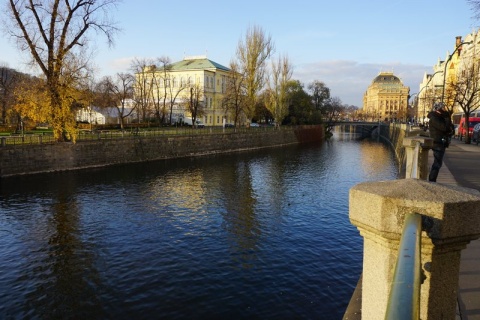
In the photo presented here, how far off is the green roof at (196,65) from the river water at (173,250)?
173 ft

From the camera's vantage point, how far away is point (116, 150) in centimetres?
3825

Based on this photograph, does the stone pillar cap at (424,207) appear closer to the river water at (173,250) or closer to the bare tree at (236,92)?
the river water at (173,250)

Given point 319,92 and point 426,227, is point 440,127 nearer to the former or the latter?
Answer: point 426,227

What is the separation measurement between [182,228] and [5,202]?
37.9ft

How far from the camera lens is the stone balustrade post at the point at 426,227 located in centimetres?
235

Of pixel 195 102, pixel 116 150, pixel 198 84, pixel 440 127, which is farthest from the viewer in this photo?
pixel 198 84

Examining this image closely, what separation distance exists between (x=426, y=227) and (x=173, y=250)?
13.4m

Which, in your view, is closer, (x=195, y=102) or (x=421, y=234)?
(x=421, y=234)

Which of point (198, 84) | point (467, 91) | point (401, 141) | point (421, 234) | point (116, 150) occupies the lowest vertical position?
point (116, 150)

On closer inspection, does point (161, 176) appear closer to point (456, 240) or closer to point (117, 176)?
point (117, 176)

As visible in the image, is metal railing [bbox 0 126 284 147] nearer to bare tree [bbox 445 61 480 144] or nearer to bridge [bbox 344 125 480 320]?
bare tree [bbox 445 61 480 144]

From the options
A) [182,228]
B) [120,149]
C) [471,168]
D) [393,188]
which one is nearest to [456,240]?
[393,188]

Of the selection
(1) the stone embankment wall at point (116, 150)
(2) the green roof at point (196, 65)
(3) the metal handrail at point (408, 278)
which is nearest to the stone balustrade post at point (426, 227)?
(3) the metal handrail at point (408, 278)

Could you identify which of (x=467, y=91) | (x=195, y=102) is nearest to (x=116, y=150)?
(x=195, y=102)
